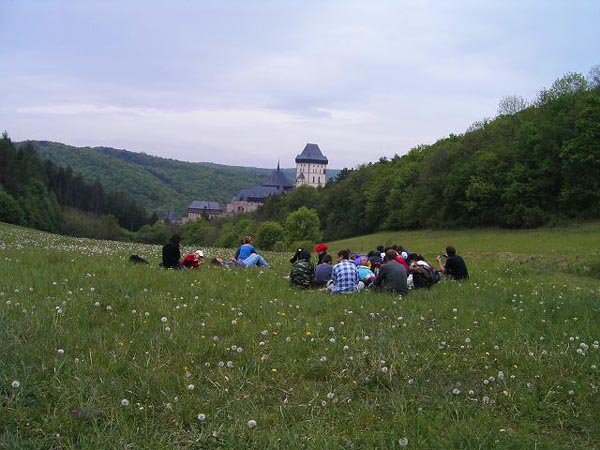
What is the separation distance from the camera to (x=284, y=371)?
6848 millimetres

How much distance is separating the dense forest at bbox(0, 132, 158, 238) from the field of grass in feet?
291

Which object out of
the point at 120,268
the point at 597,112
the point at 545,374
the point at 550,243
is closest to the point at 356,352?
the point at 545,374

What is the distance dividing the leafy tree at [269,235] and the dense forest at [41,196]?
38326 millimetres

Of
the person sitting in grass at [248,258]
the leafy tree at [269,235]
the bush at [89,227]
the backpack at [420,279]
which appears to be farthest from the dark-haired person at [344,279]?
the bush at [89,227]

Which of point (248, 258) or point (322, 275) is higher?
point (322, 275)

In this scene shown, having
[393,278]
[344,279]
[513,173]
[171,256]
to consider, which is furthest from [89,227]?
[393,278]

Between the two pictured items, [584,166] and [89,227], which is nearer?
[584,166]

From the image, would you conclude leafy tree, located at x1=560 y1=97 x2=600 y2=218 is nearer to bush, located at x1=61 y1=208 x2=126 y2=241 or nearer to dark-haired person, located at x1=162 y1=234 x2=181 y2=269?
dark-haired person, located at x1=162 y1=234 x2=181 y2=269

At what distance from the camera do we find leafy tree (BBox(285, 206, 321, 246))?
335 feet

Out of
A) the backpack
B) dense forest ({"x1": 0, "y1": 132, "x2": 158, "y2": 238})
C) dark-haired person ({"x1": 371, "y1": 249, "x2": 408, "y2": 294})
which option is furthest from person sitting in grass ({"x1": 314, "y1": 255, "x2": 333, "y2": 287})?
dense forest ({"x1": 0, "y1": 132, "x2": 158, "y2": 238})

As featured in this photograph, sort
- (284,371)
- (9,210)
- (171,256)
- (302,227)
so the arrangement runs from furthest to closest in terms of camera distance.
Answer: (302,227)
(9,210)
(171,256)
(284,371)

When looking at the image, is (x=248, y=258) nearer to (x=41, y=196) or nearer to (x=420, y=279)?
(x=420, y=279)

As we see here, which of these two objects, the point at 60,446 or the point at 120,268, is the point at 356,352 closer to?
the point at 60,446

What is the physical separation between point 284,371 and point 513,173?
65.6 m
